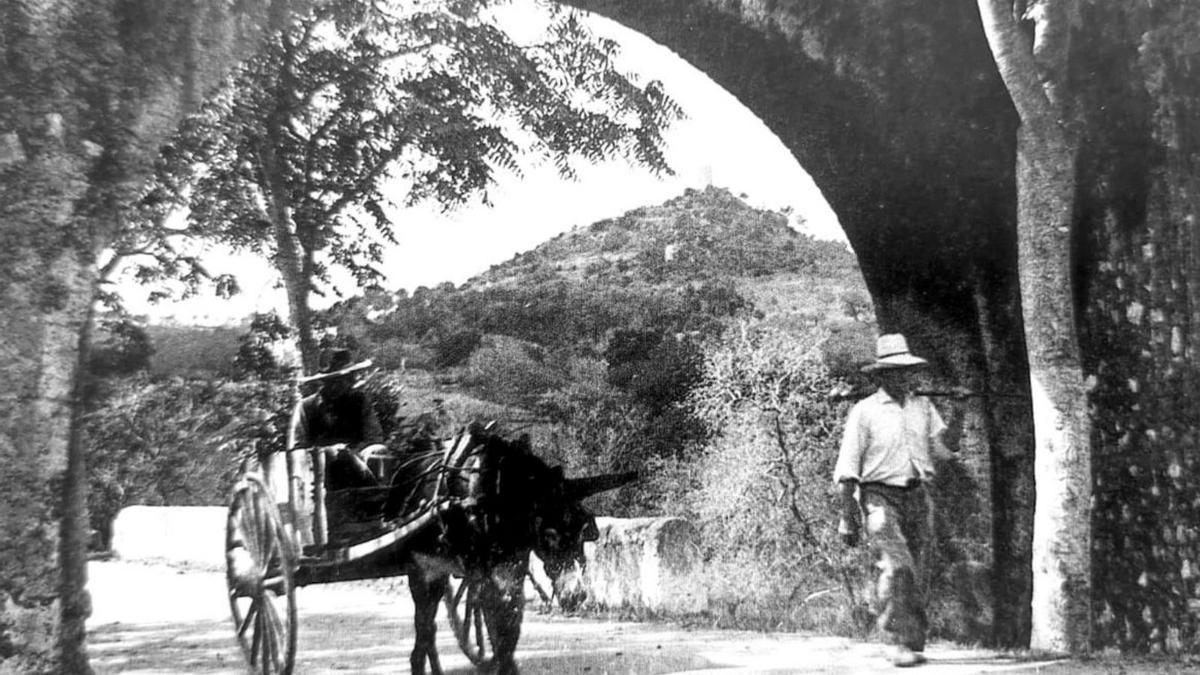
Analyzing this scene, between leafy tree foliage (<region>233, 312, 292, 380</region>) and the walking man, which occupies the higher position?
leafy tree foliage (<region>233, 312, 292, 380</region>)

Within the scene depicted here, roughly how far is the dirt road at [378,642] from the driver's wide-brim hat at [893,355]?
125 cm

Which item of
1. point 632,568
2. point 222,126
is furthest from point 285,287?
point 632,568

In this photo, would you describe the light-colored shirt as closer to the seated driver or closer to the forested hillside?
the forested hillside

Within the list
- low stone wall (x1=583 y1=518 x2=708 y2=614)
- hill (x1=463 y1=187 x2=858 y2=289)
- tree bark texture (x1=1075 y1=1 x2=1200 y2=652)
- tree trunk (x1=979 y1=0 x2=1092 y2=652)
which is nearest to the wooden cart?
low stone wall (x1=583 y1=518 x2=708 y2=614)

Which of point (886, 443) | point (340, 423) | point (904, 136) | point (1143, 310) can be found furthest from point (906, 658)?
point (340, 423)

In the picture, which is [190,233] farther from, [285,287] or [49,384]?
[49,384]

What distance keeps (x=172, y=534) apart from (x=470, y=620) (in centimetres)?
122

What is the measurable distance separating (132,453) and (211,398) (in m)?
0.33

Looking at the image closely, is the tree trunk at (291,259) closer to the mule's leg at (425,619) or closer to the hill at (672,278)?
the hill at (672,278)

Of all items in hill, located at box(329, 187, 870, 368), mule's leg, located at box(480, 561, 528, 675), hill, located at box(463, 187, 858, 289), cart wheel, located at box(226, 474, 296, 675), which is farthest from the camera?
hill, located at box(463, 187, 858, 289)

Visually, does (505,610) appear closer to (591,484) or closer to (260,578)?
(591,484)

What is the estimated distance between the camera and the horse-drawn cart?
4102 millimetres

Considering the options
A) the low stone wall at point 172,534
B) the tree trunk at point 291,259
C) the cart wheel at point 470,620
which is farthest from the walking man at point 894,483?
the low stone wall at point 172,534

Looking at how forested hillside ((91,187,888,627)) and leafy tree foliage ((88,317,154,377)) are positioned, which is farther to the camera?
forested hillside ((91,187,888,627))
